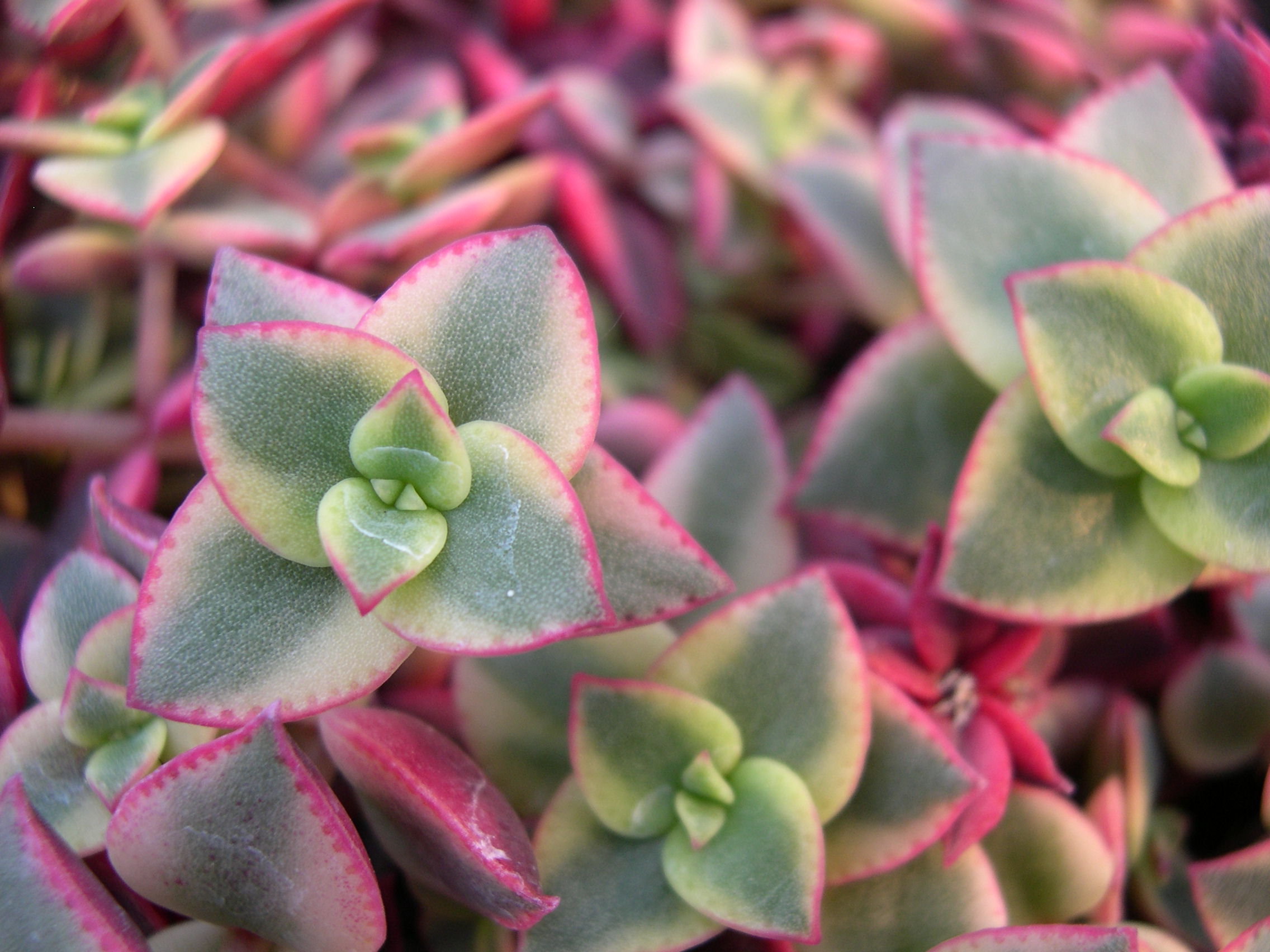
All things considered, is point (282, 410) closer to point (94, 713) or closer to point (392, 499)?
point (392, 499)

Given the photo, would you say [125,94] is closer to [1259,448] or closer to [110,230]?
[110,230]

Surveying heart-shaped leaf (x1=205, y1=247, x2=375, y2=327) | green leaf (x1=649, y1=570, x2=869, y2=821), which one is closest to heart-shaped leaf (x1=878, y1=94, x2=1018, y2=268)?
green leaf (x1=649, y1=570, x2=869, y2=821)

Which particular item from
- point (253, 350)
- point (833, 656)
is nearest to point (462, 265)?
point (253, 350)

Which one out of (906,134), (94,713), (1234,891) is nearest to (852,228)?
(906,134)

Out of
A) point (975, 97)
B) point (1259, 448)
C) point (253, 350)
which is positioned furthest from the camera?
point (975, 97)

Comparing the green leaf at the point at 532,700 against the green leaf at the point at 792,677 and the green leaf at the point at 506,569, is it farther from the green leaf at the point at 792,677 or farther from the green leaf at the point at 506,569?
the green leaf at the point at 506,569

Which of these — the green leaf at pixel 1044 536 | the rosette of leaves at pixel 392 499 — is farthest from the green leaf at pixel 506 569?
the green leaf at pixel 1044 536
